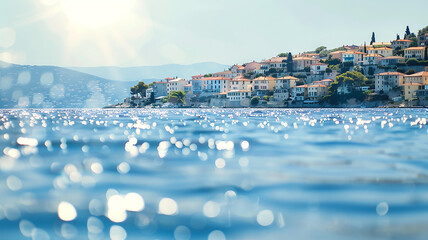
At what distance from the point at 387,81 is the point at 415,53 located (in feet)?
75.3

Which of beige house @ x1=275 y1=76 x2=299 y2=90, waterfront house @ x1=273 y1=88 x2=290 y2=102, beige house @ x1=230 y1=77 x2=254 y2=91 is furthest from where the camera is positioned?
beige house @ x1=230 y1=77 x2=254 y2=91

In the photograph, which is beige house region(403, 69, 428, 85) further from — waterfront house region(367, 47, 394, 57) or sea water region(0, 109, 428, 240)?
sea water region(0, 109, 428, 240)

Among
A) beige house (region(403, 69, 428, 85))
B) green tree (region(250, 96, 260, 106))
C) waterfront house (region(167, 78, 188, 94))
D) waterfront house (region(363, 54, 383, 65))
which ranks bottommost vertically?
green tree (region(250, 96, 260, 106))

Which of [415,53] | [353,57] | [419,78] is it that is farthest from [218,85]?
[419,78]

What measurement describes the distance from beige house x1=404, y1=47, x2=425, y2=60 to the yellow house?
2436cm


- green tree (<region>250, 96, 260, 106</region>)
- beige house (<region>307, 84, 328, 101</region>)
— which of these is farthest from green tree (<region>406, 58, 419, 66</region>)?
green tree (<region>250, 96, 260, 106</region>)

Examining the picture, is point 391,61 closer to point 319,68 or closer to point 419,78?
point 419,78

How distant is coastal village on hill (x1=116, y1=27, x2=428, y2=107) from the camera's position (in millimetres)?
111062

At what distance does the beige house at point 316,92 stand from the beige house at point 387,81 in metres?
14.1

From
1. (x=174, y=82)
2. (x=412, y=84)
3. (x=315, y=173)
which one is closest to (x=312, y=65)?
(x=412, y=84)

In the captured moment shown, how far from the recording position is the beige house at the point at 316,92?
4685 inches

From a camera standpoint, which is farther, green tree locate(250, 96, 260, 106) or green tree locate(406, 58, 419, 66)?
green tree locate(250, 96, 260, 106)

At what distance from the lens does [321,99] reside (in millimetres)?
118438

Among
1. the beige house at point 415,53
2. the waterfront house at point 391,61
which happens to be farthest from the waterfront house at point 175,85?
the beige house at point 415,53
